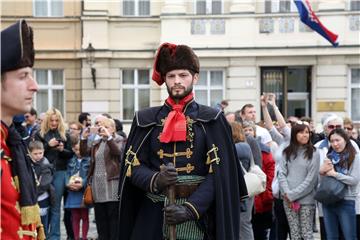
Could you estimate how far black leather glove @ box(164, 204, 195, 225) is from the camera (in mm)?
4680

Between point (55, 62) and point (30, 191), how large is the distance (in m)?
19.6

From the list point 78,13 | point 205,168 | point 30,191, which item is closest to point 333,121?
point 205,168

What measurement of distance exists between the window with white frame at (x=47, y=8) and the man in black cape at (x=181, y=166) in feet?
60.3

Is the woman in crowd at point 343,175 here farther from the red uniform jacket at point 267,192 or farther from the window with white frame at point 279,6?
the window with white frame at point 279,6

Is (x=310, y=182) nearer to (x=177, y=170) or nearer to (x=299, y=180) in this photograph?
(x=299, y=180)

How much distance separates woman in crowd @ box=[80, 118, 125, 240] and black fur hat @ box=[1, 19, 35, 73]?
5.67m

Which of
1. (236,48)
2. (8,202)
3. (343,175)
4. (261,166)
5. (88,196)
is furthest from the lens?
(236,48)

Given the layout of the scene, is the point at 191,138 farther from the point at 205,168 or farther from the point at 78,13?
the point at 78,13

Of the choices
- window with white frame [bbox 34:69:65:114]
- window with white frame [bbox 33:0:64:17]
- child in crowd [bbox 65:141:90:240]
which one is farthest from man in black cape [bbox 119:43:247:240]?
window with white frame [bbox 33:0:64:17]

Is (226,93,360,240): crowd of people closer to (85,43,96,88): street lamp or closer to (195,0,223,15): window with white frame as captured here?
(85,43,96,88): street lamp

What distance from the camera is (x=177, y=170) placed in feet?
16.2

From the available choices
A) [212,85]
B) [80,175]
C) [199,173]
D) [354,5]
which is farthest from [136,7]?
[199,173]

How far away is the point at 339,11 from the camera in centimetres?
2178

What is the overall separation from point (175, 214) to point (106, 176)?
15.5ft
